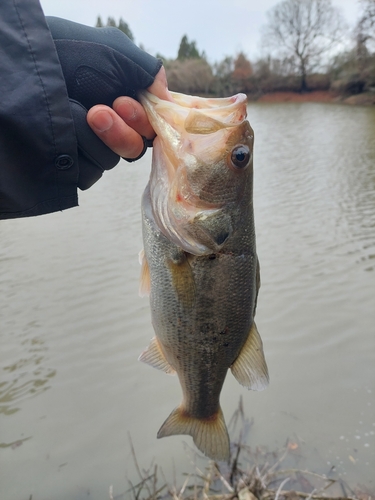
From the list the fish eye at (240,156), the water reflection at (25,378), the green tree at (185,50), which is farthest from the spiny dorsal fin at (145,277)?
the green tree at (185,50)

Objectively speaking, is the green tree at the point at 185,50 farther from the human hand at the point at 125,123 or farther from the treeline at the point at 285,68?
the human hand at the point at 125,123

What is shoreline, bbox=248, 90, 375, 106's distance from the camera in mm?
31711

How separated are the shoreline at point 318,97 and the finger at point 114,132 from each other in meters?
32.6

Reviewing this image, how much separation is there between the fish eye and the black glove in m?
0.45

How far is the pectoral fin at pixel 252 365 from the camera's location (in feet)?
6.70

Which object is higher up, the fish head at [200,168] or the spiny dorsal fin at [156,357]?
the fish head at [200,168]

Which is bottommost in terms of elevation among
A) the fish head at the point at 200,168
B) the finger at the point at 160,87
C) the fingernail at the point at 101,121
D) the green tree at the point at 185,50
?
the fish head at the point at 200,168

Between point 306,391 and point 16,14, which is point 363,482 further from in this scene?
point 16,14

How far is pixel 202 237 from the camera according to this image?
6.02 feet

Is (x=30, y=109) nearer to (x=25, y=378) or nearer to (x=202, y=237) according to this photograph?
(x=202, y=237)

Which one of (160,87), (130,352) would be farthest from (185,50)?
(160,87)

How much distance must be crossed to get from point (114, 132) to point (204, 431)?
63.7 inches

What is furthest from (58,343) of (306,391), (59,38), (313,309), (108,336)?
(59,38)

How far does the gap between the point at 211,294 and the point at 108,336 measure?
338 cm
